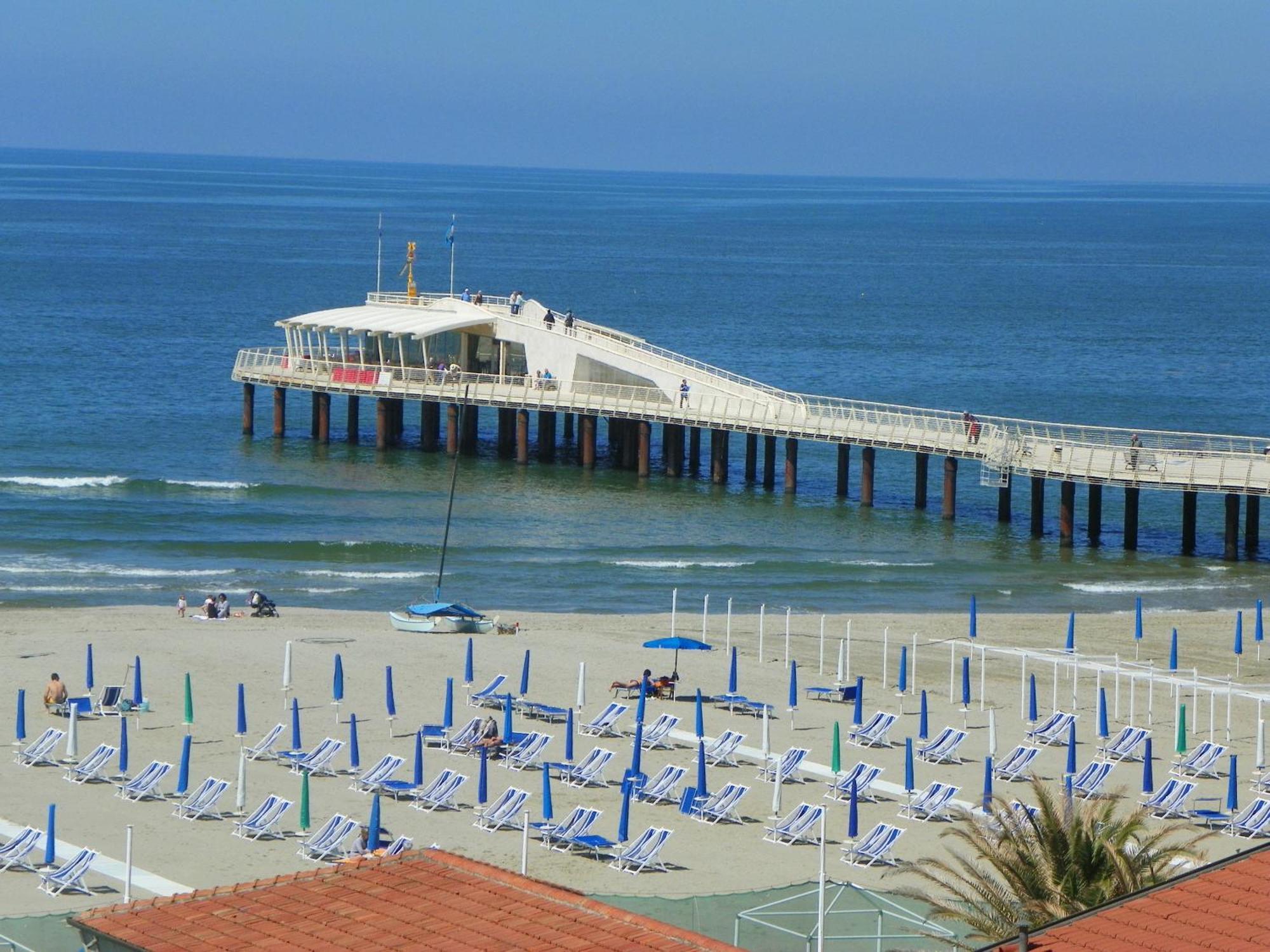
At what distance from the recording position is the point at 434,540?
52656 millimetres

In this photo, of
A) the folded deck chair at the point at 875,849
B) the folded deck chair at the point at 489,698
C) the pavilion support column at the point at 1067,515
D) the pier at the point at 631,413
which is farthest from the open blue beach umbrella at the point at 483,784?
the pavilion support column at the point at 1067,515

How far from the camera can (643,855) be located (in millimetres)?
24234

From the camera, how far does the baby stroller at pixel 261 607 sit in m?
41.4

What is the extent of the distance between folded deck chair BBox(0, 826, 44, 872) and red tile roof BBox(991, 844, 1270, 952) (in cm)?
1259

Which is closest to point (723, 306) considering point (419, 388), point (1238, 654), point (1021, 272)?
point (1021, 272)

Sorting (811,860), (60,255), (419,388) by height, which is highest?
(60,255)

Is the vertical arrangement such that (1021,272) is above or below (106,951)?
above

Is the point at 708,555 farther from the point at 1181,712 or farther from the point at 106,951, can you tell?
the point at 106,951

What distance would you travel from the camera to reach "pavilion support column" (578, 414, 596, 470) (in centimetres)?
6200

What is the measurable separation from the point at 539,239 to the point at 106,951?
17716cm

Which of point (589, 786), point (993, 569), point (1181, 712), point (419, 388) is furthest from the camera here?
point (419, 388)

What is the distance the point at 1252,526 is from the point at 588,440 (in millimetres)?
19876

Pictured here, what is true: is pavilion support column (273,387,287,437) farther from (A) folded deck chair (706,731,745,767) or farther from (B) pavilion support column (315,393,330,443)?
(A) folded deck chair (706,731,745,767)

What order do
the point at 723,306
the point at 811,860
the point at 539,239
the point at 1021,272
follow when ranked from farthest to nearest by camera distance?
the point at 539,239 → the point at 1021,272 → the point at 723,306 → the point at 811,860
